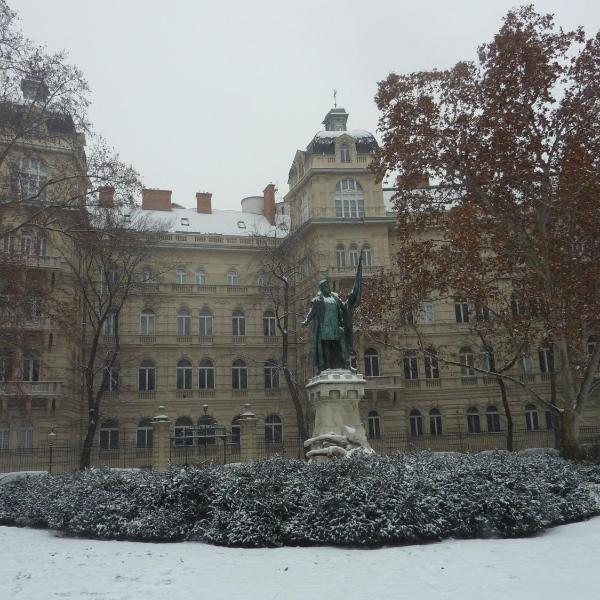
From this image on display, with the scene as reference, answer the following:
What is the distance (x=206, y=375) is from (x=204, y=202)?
1449cm

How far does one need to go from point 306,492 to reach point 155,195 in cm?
4108

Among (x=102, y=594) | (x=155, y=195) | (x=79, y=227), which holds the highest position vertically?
(x=155, y=195)

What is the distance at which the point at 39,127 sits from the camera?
20281mm

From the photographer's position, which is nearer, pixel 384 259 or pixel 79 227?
pixel 79 227

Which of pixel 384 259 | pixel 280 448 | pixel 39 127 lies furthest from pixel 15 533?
pixel 384 259

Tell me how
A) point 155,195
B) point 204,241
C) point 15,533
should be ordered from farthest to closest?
point 155,195 < point 204,241 < point 15,533

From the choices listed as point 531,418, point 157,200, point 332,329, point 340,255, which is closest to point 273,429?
point 340,255

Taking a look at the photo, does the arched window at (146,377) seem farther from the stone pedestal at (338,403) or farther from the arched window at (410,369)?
the stone pedestal at (338,403)

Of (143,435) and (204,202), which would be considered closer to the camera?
(143,435)

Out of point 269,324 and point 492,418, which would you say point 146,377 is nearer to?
point 269,324

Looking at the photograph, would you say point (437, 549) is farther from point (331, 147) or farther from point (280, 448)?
point (331, 147)

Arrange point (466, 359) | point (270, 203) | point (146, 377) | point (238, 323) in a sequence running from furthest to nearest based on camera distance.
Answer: point (270, 203)
point (238, 323)
point (146, 377)
point (466, 359)

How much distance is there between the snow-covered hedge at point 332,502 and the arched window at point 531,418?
28.6 m

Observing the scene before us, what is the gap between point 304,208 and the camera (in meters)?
44.1
